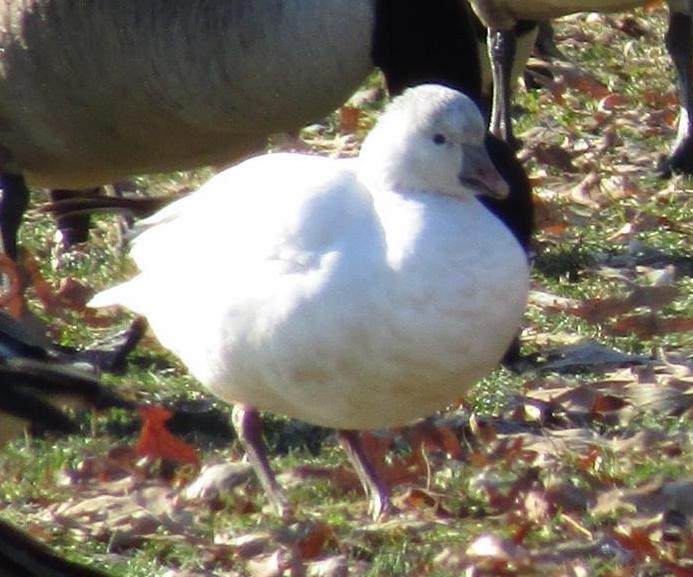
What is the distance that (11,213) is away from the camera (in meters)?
6.43

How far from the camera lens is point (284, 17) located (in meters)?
6.12

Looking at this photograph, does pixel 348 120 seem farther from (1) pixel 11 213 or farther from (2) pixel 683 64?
(1) pixel 11 213

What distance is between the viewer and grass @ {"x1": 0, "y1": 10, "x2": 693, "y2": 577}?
14.9 ft

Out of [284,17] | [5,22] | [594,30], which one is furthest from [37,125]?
[594,30]

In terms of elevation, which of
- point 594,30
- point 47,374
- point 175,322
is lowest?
point 594,30

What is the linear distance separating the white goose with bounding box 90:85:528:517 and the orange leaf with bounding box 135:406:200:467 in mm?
239

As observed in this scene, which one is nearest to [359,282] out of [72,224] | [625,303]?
[625,303]

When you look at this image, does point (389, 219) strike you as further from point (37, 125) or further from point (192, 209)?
point (37, 125)

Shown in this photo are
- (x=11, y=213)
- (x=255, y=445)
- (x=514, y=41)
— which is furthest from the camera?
(x=514, y=41)

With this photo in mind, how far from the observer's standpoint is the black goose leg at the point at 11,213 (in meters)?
6.41

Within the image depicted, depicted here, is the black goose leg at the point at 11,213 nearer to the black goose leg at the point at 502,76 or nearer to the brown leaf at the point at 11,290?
the brown leaf at the point at 11,290

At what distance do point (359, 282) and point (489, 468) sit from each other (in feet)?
2.89

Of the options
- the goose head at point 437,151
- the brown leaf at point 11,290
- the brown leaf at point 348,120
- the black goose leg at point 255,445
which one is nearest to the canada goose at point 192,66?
the brown leaf at point 11,290

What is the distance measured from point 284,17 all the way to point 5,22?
36.1 inches
